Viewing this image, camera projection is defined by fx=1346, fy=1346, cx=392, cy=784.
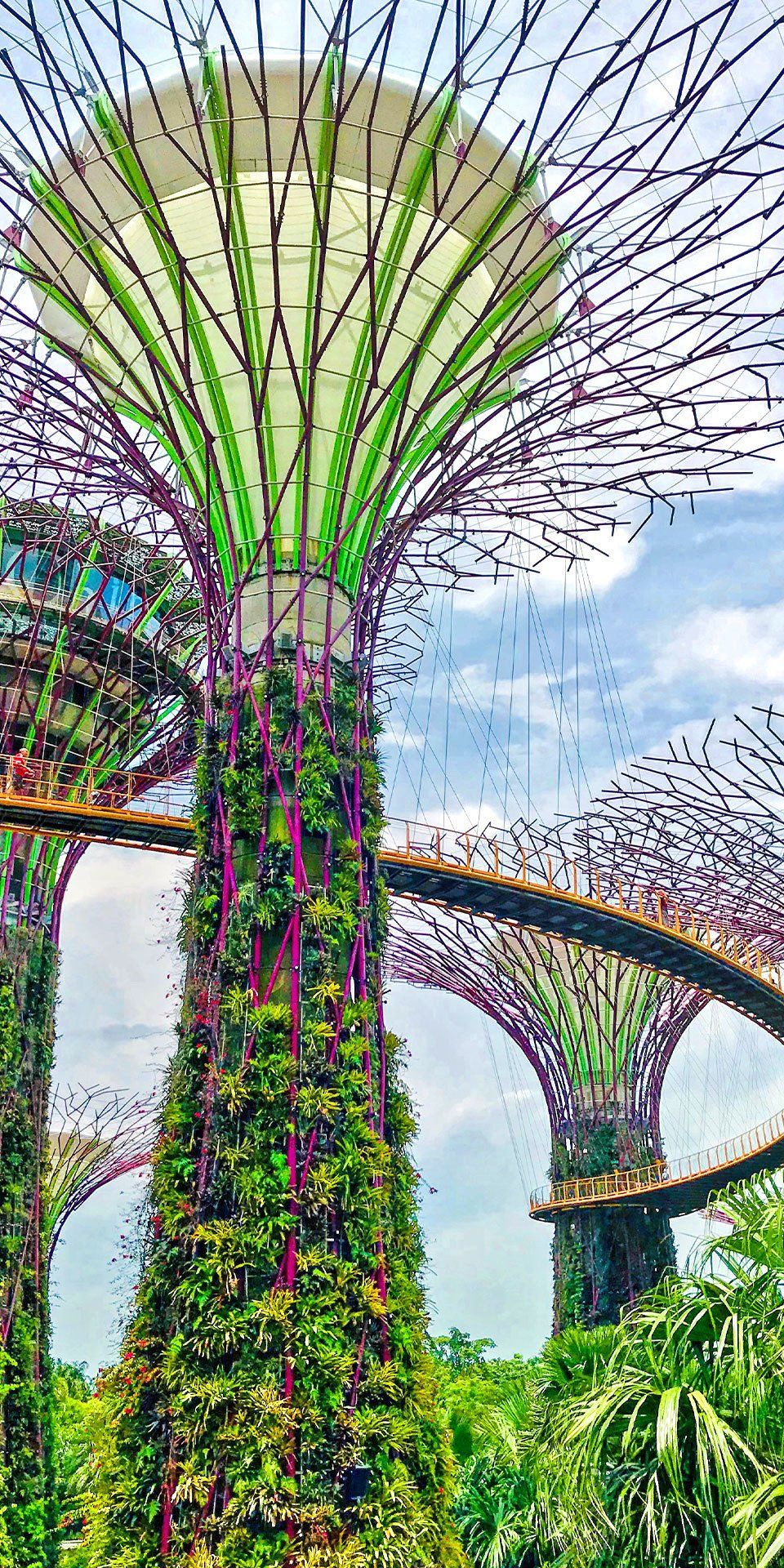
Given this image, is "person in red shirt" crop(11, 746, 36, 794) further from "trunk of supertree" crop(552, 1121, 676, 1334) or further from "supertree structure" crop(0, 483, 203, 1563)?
"trunk of supertree" crop(552, 1121, 676, 1334)

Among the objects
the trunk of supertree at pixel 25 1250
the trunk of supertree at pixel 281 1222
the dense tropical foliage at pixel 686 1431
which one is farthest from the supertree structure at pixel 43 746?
the dense tropical foliage at pixel 686 1431

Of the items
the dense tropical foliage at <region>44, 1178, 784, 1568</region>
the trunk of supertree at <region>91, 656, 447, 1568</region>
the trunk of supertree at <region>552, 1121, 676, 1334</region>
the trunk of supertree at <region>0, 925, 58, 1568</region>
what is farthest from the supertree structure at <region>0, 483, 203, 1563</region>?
the trunk of supertree at <region>552, 1121, 676, 1334</region>

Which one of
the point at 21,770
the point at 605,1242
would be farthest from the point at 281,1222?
the point at 605,1242

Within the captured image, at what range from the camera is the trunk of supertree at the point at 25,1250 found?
16.4 m

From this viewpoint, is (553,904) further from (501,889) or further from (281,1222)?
(281,1222)

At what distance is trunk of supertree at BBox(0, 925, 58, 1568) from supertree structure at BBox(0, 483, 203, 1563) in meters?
0.02

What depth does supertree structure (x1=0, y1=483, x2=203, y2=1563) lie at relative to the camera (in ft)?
56.4

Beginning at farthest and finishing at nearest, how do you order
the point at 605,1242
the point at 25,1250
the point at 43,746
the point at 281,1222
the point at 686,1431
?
the point at 605,1242 < the point at 43,746 < the point at 25,1250 < the point at 281,1222 < the point at 686,1431

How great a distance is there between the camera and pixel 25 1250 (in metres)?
18.0

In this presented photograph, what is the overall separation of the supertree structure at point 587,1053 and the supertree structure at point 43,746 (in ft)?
29.1

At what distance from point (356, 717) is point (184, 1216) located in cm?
481

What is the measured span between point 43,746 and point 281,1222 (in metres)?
12.5

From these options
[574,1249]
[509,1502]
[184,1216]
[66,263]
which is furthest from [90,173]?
[574,1249]

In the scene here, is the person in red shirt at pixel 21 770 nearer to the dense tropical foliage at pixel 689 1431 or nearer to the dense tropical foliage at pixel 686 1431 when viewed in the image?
the dense tropical foliage at pixel 686 1431
